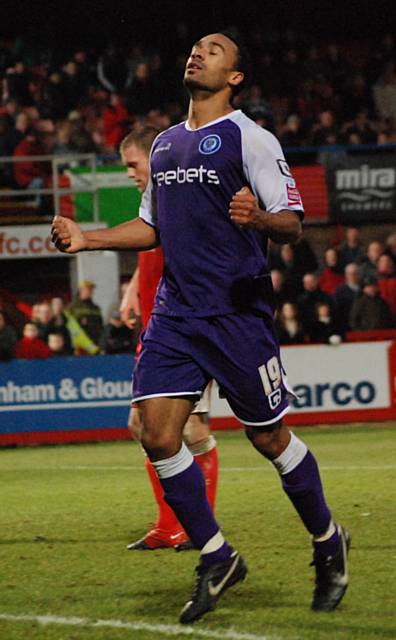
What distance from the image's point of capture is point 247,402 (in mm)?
5613

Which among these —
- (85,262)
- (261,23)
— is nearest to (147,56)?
(261,23)

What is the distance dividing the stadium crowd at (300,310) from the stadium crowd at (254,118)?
0.06 feet

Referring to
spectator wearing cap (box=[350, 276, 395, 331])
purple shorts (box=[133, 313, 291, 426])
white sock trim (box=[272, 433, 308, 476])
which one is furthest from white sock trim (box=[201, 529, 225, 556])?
spectator wearing cap (box=[350, 276, 395, 331])

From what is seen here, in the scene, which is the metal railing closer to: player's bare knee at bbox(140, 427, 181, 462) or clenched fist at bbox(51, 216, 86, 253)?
clenched fist at bbox(51, 216, 86, 253)

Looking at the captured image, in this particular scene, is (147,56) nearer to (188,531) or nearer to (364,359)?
(364,359)

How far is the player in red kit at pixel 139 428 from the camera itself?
753cm

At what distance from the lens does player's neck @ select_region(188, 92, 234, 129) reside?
5.74 metres

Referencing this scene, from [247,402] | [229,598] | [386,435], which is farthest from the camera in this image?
[386,435]

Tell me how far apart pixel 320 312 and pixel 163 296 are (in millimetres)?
11265

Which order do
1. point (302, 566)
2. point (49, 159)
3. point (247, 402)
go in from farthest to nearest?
point (49, 159) < point (302, 566) < point (247, 402)

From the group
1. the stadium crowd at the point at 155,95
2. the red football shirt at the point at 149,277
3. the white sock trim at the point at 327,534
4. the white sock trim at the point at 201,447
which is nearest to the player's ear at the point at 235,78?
the white sock trim at the point at 327,534

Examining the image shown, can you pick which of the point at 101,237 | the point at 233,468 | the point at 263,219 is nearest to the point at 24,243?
the point at 233,468

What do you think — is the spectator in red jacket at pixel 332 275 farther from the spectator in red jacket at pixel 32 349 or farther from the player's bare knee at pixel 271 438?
the player's bare knee at pixel 271 438

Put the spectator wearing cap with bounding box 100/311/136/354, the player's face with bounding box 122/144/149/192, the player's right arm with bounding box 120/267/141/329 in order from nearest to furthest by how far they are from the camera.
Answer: the player's face with bounding box 122/144/149/192
the player's right arm with bounding box 120/267/141/329
the spectator wearing cap with bounding box 100/311/136/354
